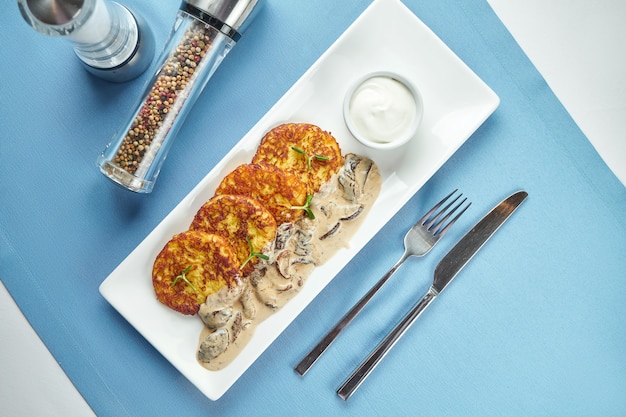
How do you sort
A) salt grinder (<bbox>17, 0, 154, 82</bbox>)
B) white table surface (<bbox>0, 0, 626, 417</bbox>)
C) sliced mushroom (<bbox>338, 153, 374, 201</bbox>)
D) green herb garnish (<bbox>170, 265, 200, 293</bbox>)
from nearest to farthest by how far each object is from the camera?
1. salt grinder (<bbox>17, 0, 154, 82</bbox>)
2. green herb garnish (<bbox>170, 265, 200, 293</bbox>)
3. sliced mushroom (<bbox>338, 153, 374, 201</bbox>)
4. white table surface (<bbox>0, 0, 626, 417</bbox>)

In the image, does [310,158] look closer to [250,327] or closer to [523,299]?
[250,327]

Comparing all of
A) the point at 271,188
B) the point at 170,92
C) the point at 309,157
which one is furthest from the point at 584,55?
the point at 170,92

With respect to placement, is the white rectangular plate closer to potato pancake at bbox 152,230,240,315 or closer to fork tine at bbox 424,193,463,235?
potato pancake at bbox 152,230,240,315

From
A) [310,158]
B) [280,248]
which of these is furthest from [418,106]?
[280,248]

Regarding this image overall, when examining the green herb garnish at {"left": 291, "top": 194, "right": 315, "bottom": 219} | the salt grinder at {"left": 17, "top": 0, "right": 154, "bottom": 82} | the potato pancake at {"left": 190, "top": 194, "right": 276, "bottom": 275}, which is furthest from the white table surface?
the salt grinder at {"left": 17, "top": 0, "right": 154, "bottom": 82}

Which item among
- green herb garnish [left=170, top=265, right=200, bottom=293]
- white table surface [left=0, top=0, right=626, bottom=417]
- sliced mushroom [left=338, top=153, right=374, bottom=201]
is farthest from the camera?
white table surface [left=0, top=0, right=626, bottom=417]
